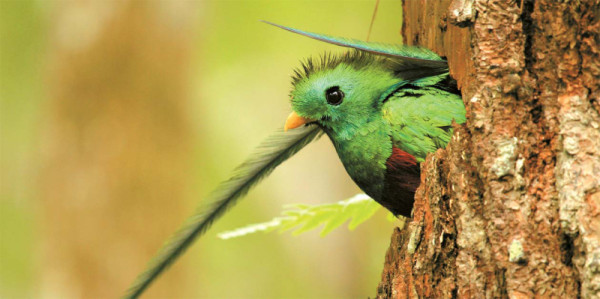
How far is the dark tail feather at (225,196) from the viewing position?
8.30 feet

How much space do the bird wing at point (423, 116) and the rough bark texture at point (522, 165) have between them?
283 millimetres

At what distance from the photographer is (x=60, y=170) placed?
5.49 metres

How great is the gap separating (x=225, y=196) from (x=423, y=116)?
34.5 inches

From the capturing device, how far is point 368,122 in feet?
7.54

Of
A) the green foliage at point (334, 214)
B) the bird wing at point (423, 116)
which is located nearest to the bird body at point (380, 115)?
the bird wing at point (423, 116)

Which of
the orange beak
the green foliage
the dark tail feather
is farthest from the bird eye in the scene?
the green foliage

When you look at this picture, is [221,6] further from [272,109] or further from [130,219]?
[130,219]

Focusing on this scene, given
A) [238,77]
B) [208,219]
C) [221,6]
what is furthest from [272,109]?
[208,219]

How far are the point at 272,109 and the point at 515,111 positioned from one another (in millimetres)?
8703

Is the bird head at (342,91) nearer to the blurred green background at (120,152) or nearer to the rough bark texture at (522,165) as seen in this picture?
the rough bark texture at (522,165)

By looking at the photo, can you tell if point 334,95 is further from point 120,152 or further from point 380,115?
point 120,152

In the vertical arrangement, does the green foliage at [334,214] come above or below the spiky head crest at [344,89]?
below

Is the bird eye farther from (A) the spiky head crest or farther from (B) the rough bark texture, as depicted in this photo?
(B) the rough bark texture

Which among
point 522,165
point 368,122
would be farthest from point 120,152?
point 522,165
